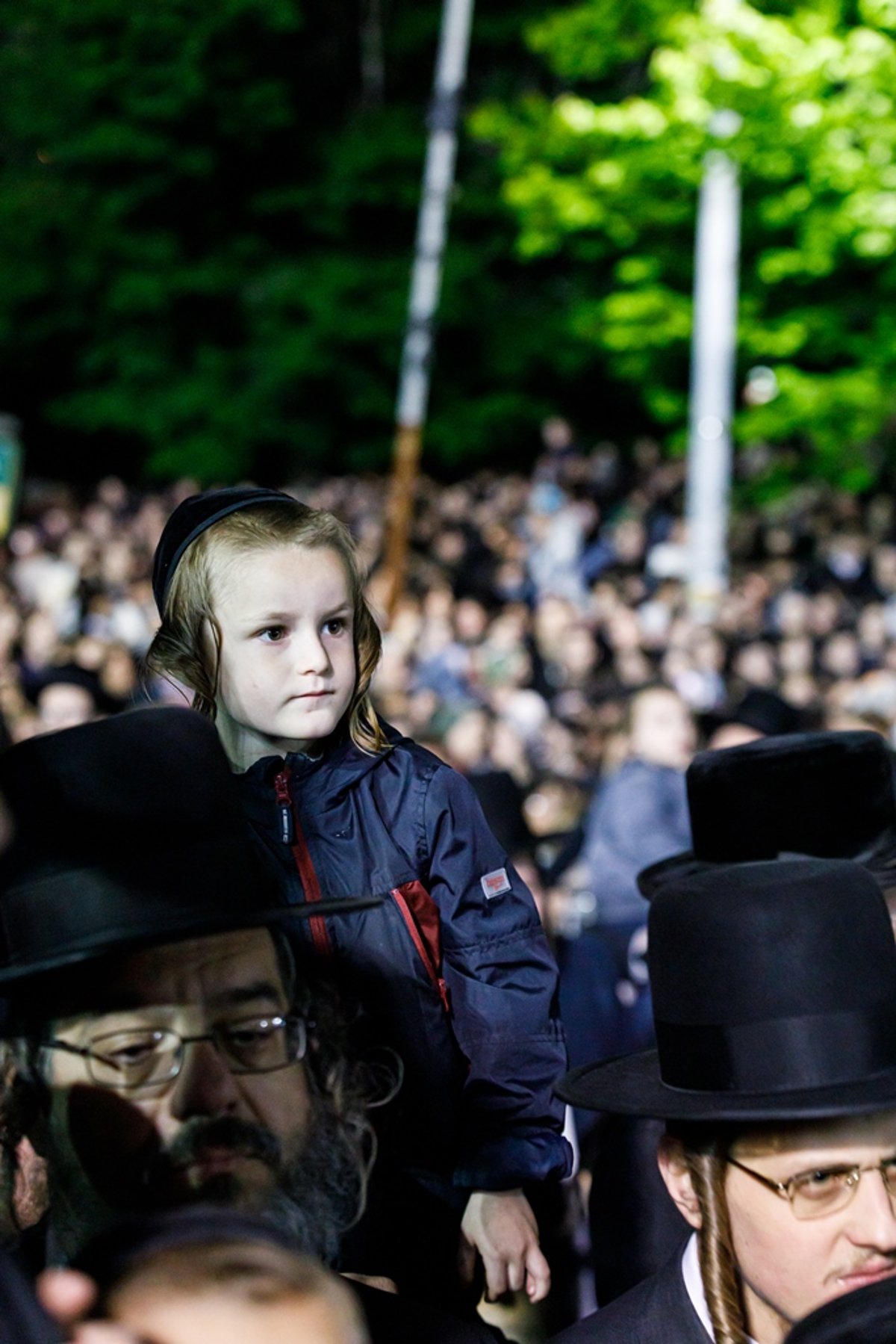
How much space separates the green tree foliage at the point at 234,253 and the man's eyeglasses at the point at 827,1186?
24004 mm

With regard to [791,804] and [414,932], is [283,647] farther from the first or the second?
[791,804]

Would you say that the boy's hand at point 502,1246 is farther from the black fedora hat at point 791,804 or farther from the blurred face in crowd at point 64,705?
the blurred face in crowd at point 64,705

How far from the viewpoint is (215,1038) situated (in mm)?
2307

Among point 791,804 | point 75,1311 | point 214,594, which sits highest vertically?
point 214,594

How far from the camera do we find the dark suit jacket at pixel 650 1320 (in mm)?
2631

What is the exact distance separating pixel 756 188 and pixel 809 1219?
55.6 ft

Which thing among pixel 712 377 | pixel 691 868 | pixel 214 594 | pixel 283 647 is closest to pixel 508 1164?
pixel 283 647

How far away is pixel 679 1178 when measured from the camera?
105 inches

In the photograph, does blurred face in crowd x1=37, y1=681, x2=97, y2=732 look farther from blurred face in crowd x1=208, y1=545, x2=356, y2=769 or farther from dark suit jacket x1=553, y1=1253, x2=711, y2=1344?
dark suit jacket x1=553, y1=1253, x2=711, y2=1344

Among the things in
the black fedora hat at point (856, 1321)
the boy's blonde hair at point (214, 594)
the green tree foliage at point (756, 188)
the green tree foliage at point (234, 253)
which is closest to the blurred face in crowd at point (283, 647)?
the boy's blonde hair at point (214, 594)

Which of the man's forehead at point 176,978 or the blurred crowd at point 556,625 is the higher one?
the blurred crowd at point 556,625

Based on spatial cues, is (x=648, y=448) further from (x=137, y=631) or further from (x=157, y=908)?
(x=157, y=908)

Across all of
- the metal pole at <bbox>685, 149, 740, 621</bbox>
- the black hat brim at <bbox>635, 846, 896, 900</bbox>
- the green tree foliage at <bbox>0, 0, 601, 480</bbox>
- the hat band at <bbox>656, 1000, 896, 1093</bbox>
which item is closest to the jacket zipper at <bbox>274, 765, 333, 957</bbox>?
the hat band at <bbox>656, 1000, 896, 1093</bbox>

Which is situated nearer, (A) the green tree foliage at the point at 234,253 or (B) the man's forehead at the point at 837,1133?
(B) the man's forehead at the point at 837,1133
